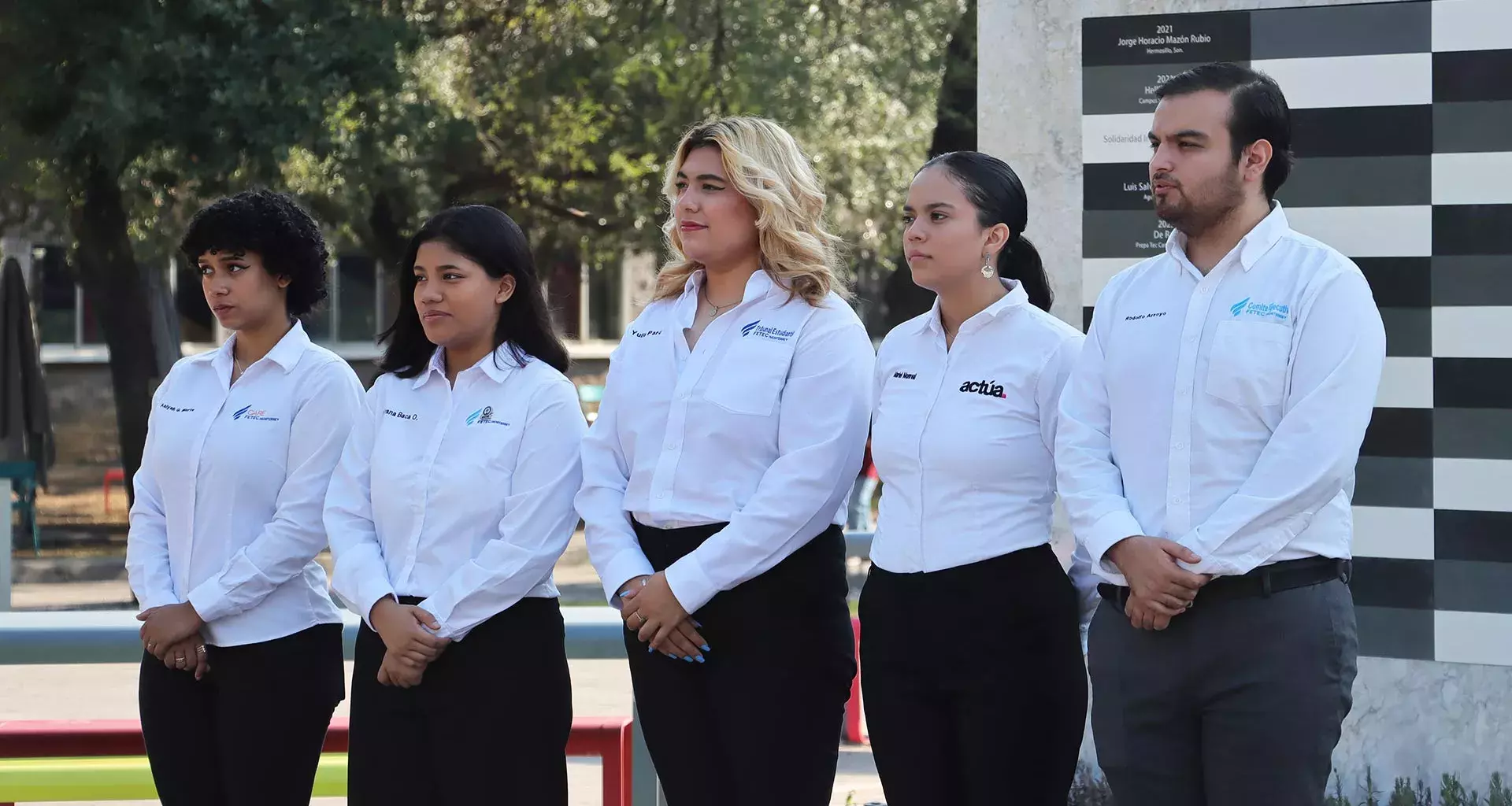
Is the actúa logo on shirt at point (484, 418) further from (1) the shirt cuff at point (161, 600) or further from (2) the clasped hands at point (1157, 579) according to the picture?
(2) the clasped hands at point (1157, 579)

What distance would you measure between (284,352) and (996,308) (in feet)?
4.95

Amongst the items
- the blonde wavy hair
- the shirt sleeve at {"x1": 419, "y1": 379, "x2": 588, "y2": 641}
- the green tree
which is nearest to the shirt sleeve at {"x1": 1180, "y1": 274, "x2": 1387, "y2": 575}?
the blonde wavy hair

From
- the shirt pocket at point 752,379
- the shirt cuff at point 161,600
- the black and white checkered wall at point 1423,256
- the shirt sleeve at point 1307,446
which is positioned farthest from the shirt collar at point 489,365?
the black and white checkered wall at point 1423,256

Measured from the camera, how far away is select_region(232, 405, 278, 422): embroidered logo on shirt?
3.53 meters

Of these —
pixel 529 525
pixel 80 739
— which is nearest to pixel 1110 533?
pixel 529 525

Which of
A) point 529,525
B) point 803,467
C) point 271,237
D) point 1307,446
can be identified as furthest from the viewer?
point 271,237

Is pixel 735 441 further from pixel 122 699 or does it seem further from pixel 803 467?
pixel 122 699

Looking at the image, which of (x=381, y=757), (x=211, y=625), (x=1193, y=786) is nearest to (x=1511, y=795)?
(x=1193, y=786)

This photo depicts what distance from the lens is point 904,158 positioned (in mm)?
16000

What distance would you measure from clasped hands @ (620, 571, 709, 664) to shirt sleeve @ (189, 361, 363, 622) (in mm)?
735

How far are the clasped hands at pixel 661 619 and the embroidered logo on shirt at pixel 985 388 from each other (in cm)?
66

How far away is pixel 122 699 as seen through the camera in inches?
304

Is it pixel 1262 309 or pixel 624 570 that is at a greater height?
pixel 1262 309

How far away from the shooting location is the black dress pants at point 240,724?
3.36m
